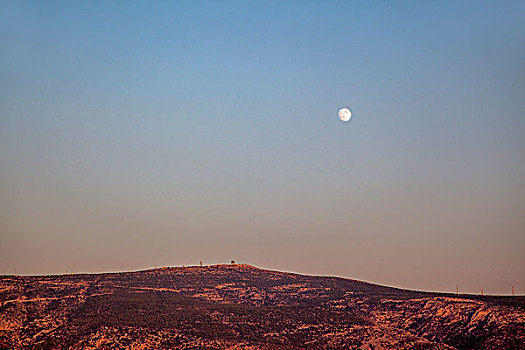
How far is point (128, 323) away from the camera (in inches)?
4759

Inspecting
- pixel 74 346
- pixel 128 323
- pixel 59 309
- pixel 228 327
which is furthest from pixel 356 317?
pixel 59 309

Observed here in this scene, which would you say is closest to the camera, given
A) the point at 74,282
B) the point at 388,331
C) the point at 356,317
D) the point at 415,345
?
the point at 415,345

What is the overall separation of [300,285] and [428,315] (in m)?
43.1

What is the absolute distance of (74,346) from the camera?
112m

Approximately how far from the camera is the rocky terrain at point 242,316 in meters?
112

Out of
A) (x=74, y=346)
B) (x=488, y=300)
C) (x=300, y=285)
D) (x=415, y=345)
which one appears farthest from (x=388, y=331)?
(x=74, y=346)

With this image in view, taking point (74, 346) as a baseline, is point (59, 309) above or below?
above

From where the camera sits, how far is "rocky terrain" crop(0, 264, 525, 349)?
369ft

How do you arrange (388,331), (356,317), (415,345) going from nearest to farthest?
(415,345) → (388,331) → (356,317)

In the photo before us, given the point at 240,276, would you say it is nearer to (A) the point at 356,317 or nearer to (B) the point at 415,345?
(A) the point at 356,317

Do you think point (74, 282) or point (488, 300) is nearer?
point (488, 300)

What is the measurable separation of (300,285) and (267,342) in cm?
4784

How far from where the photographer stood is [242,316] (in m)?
128

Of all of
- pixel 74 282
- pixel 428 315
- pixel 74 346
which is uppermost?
pixel 74 282
